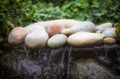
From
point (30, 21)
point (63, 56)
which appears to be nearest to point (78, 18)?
point (30, 21)

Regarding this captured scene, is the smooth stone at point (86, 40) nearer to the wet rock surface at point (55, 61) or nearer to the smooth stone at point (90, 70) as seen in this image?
the wet rock surface at point (55, 61)

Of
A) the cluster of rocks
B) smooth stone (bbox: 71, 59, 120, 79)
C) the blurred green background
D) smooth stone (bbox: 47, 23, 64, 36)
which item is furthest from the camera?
the blurred green background

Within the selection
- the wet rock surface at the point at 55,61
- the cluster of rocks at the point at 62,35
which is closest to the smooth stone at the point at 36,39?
the cluster of rocks at the point at 62,35

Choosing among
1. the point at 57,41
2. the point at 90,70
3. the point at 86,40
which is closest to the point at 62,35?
the point at 57,41

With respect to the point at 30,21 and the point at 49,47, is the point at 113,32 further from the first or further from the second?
the point at 30,21

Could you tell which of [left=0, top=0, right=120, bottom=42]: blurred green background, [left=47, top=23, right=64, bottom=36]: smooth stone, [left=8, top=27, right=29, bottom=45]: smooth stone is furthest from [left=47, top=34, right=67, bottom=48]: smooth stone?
[left=0, top=0, right=120, bottom=42]: blurred green background

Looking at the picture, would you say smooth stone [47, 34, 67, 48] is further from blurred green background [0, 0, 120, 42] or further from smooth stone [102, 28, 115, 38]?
blurred green background [0, 0, 120, 42]

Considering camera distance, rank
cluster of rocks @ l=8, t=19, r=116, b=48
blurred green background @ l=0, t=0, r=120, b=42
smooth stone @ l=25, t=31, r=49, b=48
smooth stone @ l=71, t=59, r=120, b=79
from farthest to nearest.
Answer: blurred green background @ l=0, t=0, r=120, b=42, smooth stone @ l=25, t=31, r=49, b=48, cluster of rocks @ l=8, t=19, r=116, b=48, smooth stone @ l=71, t=59, r=120, b=79
